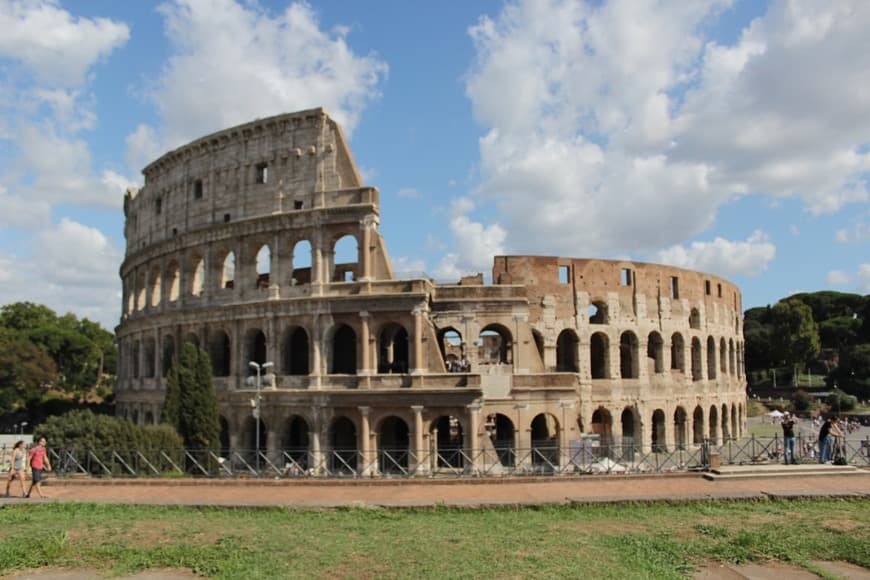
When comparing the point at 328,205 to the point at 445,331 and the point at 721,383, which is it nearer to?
the point at 445,331

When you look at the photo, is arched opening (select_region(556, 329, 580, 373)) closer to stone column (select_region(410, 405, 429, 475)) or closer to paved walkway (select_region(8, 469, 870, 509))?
stone column (select_region(410, 405, 429, 475))

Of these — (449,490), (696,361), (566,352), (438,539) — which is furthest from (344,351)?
(438,539)

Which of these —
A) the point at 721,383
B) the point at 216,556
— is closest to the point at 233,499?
the point at 216,556

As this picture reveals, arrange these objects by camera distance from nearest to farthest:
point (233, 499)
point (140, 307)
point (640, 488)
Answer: point (233, 499) < point (640, 488) < point (140, 307)

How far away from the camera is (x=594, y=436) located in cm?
2888

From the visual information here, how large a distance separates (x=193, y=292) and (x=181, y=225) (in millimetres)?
3712

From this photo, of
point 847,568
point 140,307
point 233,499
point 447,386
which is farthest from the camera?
point 140,307

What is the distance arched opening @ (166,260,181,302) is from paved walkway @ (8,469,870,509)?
20.4 m

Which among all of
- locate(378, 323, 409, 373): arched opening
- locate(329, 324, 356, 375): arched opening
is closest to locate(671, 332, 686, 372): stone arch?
locate(378, 323, 409, 373): arched opening

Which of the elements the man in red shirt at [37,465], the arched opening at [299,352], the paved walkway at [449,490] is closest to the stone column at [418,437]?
the arched opening at [299,352]

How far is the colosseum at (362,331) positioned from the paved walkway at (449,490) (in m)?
8.53

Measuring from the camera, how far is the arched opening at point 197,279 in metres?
35.1

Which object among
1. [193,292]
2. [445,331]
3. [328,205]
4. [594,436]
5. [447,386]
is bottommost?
[594,436]

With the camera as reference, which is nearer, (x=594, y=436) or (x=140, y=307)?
(x=594, y=436)
